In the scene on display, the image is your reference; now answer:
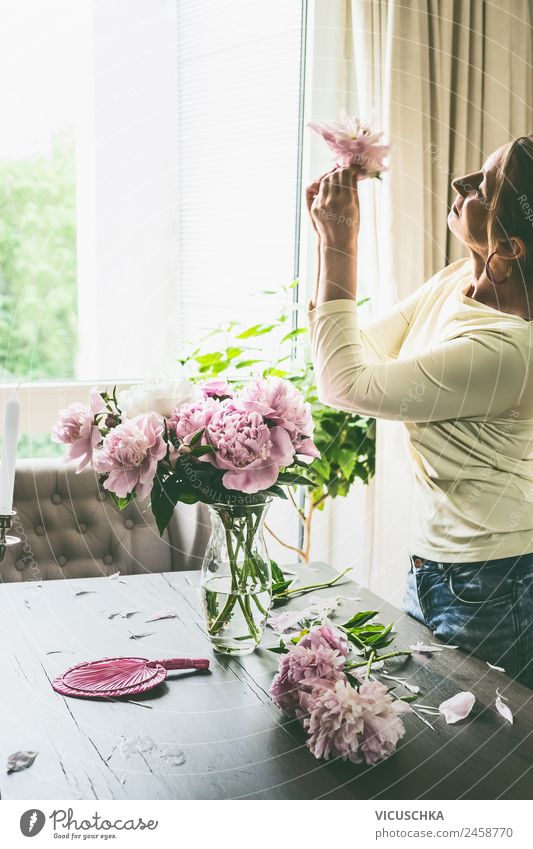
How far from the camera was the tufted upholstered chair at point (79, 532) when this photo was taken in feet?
6.01

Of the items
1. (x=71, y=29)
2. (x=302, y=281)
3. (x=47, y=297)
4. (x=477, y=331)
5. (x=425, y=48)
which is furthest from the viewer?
(x=47, y=297)

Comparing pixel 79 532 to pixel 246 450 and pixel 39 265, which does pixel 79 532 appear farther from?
pixel 39 265

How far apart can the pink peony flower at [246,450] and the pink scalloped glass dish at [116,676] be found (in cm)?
26

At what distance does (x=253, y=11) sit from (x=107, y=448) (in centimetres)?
200

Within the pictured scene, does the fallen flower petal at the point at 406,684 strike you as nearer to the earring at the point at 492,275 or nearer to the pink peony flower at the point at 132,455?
the pink peony flower at the point at 132,455

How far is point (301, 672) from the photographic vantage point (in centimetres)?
92

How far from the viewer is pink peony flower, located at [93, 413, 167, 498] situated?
0.95m

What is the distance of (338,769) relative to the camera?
2.78 feet

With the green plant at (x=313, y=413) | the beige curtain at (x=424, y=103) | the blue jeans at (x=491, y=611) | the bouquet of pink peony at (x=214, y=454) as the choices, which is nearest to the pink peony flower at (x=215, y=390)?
the bouquet of pink peony at (x=214, y=454)

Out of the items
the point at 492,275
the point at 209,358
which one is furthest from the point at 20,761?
the point at 209,358

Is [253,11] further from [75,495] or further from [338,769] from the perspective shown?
[338,769]

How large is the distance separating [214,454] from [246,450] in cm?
4
